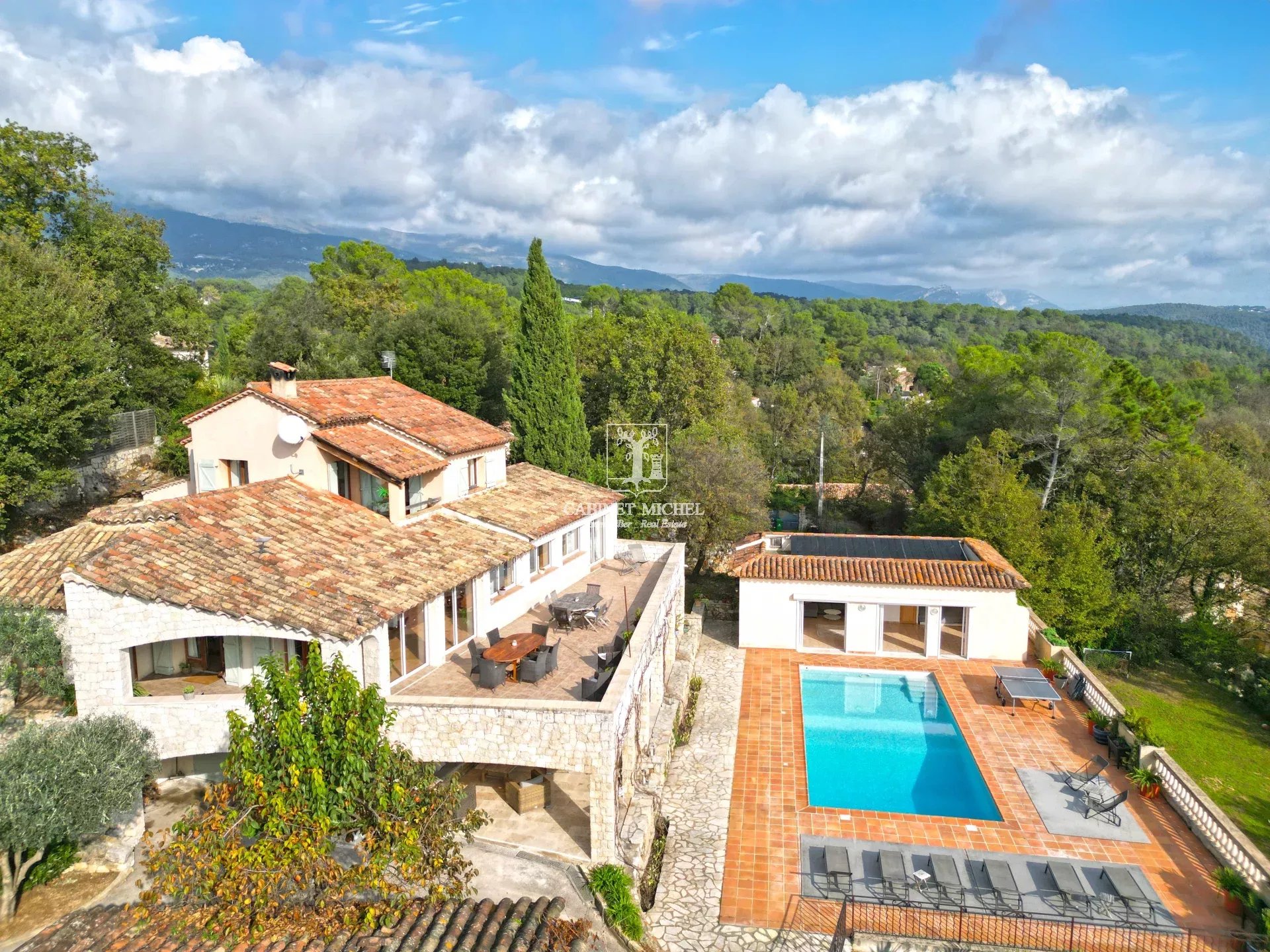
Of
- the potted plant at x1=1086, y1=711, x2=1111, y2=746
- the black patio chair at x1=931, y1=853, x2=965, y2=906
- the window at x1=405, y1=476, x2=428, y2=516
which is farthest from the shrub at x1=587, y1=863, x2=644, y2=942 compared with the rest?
the potted plant at x1=1086, y1=711, x2=1111, y2=746

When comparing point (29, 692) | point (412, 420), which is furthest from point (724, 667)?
point (29, 692)

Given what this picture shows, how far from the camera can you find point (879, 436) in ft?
171

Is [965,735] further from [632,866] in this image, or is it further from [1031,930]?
[632,866]

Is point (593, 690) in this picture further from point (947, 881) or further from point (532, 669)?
point (947, 881)

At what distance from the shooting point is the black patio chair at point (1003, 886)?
1441 cm

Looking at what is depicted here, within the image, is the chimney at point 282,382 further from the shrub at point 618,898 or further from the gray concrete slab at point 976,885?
the gray concrete slab at point 976,885

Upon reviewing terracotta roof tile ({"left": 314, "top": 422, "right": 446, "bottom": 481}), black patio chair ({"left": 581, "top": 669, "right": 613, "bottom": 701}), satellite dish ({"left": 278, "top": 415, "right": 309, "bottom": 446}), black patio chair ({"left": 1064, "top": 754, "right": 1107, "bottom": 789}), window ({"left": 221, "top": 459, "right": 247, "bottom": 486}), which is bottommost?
black patio chair ({"left": 1064, "top": 754, "right": 1107, "bottom": 789})

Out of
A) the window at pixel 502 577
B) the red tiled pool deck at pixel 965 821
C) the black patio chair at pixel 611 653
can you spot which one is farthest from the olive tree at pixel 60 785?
the red tiled pool deck at pixel 965 821

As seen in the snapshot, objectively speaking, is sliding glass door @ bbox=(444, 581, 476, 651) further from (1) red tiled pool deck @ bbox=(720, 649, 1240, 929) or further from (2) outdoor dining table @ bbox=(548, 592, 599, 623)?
(1) red tiled pool deck @ bbox=(720, 649, 1240, 929)

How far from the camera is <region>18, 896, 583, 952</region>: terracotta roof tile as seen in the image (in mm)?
10727

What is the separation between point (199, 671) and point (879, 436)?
44.7 meters

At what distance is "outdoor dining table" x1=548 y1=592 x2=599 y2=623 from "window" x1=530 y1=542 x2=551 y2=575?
181 centimetres

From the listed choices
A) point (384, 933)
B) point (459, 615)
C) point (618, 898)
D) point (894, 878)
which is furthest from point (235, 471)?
point (894, 878)

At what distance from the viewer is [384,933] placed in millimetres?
11109
